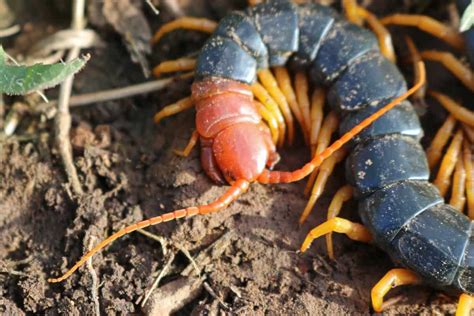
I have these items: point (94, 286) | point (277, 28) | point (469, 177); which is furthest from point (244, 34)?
point (94, 286)

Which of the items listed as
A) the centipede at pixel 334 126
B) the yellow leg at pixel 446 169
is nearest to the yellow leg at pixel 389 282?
the centipede at pixel 334 126

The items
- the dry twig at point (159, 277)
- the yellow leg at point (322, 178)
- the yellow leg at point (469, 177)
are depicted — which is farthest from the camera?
the yellow leg at point (469, 177)

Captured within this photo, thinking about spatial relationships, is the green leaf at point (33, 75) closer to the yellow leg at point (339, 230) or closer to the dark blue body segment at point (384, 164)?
Result: the yellow leg at point (339, 230)

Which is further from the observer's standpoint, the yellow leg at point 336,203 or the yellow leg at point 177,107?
the yellow leg at point 177,107

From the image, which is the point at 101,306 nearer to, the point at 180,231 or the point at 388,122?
the point at 180,231

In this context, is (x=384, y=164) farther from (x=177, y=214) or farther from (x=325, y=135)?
(x=177, y=214)

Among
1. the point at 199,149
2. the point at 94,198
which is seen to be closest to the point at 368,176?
the point at 199,149
